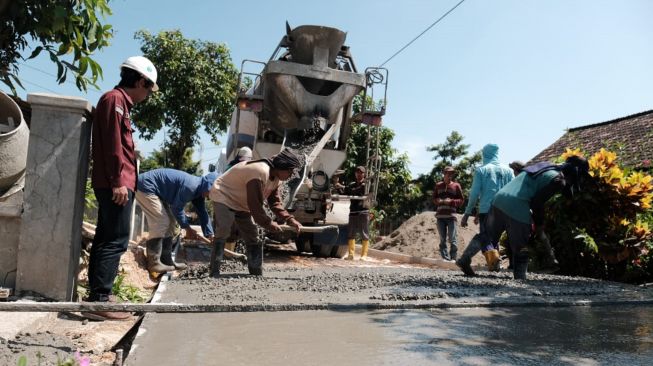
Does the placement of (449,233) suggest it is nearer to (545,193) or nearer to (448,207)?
(448,207)

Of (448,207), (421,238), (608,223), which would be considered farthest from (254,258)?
(421,238)

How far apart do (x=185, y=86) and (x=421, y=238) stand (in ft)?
30.3

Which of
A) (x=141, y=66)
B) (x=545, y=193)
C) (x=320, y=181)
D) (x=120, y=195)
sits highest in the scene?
(x=141, y=66)

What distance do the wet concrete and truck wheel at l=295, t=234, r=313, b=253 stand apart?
5875 mm

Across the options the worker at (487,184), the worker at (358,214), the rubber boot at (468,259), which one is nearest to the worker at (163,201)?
the rubber boot at (468,259)

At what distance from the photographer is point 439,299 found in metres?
3.93

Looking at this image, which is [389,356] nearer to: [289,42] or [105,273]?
[105,273]

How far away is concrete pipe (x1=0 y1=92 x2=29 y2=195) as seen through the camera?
3.66 meters

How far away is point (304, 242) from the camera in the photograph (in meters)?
9.61

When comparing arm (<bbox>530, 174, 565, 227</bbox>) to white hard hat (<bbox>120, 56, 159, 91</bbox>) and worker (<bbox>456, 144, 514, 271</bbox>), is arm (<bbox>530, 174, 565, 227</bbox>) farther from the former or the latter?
white hard hat (<bbox>120, 56, 159, 91</bbox>)

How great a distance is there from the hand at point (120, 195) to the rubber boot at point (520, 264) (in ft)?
13.0

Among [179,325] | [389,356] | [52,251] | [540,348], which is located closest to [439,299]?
[540,348]

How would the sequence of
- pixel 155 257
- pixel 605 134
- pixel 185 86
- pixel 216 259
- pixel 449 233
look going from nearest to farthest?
pixel 216 259, pixel 155 257, pixel 449 233, pixel 185 86, pixel 605 134

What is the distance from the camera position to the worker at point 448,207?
9.23 m
